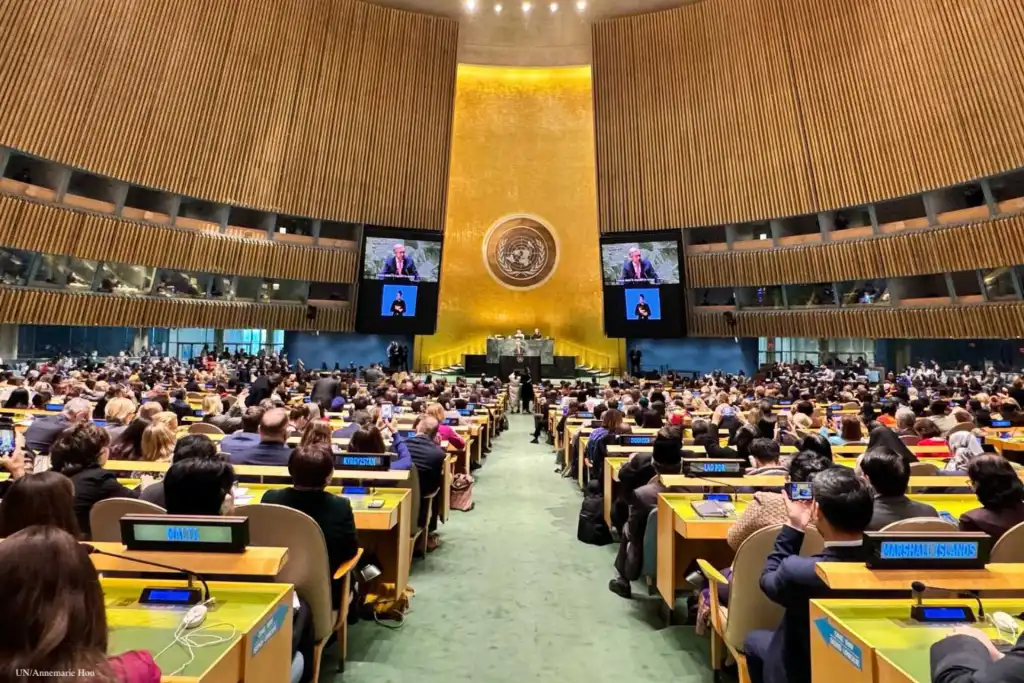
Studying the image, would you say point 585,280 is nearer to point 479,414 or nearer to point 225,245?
point 225,245

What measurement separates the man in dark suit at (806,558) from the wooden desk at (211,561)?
1.83 meters

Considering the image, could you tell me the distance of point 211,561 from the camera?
7.48 ft

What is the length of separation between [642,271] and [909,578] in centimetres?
1987

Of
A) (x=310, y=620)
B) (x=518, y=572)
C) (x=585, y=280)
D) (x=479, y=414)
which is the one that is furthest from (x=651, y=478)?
(x=585, y=280)

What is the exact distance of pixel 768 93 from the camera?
64.2ft

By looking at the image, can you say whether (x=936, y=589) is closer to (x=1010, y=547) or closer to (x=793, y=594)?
(x=793, y=594)

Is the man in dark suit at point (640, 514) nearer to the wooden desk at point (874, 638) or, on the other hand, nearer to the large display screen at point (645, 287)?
the wooden desk at point (874, 638)

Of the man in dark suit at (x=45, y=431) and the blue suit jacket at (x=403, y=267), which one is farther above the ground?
the blue suit jacket at (x=403, y=267)

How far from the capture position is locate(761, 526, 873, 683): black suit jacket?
2291 millimetres

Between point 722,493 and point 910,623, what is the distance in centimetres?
212

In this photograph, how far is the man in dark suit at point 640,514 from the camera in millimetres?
4484

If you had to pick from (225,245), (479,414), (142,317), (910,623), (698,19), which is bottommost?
(910,623)

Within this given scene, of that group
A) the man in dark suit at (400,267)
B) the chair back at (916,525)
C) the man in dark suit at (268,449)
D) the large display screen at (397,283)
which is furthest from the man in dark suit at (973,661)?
the man in dark suit at (400,267)

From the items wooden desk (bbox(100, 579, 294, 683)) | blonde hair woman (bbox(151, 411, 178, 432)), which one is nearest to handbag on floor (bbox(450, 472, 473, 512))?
blonde hair woman (bbox(151, 411, 178, 432))
